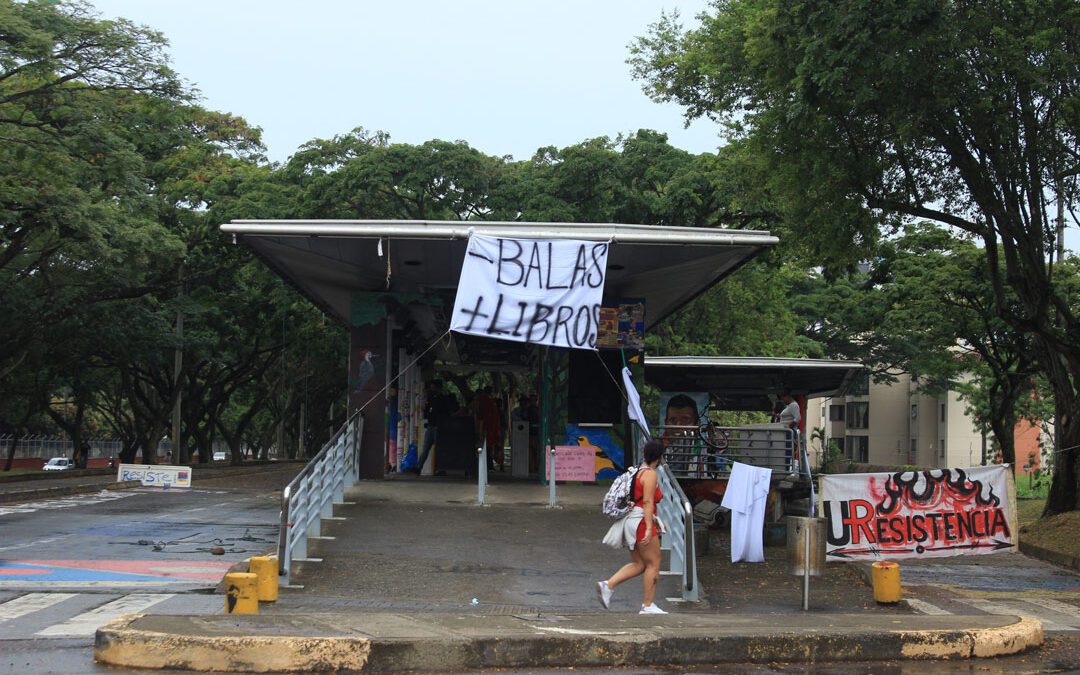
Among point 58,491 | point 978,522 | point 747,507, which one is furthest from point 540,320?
point 58,491

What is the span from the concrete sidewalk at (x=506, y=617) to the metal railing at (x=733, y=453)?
329 centimetres

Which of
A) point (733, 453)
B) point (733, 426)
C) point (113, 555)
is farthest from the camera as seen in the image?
point (733, 426)

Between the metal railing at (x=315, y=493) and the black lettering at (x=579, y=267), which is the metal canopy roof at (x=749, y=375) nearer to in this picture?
the metal railing at (x=315, y=493)

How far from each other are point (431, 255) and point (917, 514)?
7948 millimetres

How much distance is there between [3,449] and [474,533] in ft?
221

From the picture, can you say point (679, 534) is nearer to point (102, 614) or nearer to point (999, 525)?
point (999, 525)

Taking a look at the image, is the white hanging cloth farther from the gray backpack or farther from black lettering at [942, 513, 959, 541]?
the gray backpack

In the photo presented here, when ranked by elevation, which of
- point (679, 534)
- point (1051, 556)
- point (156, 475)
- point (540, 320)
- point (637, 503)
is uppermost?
point (540, 320)

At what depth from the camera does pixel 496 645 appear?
7.33 m

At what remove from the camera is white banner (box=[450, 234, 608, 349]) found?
1222cm

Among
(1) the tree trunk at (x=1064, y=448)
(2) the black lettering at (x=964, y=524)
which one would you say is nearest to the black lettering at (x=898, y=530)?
(2) the black lettering at (x=964, y=524)

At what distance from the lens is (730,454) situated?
17531 mm

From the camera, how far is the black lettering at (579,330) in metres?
12.3

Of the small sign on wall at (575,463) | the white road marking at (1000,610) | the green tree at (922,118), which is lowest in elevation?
the white road marking at (1000,610)
